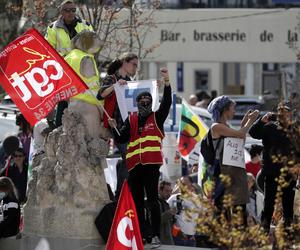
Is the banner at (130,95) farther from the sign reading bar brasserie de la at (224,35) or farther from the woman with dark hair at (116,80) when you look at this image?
the sign reading bar brasserie de la at (224,35)

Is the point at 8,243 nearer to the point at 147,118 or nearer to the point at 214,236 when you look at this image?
the point at 147,118

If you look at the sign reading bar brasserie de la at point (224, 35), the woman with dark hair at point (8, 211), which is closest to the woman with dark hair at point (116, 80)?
the woman with dark hair at point (8, 211)

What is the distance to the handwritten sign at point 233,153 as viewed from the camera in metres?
10.9

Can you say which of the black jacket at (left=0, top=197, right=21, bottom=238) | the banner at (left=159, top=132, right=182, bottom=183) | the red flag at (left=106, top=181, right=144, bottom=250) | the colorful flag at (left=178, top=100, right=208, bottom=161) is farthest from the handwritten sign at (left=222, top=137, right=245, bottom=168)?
the banner at (left=159, top=132, right=182, bottom=183)

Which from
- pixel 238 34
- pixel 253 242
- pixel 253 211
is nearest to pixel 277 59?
pixel 238 34

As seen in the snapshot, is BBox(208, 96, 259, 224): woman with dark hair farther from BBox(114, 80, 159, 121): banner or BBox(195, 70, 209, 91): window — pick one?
BBox(195, 70, 209, 91): window

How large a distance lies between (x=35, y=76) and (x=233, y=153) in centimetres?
212

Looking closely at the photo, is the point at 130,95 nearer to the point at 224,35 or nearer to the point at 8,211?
the point at 8,211

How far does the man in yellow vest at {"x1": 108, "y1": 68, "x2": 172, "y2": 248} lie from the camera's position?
35.7 feet

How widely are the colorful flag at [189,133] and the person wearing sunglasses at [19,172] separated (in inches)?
107

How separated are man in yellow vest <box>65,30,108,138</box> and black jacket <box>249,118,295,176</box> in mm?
1555

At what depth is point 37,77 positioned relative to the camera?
1120cm

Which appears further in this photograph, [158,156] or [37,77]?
[37,77]

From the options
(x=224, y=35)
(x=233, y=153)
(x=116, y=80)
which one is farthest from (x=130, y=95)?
(x=224, y=35)
